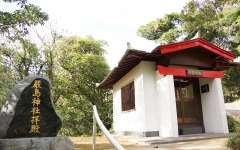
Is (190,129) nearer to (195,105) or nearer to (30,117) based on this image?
(195,105)

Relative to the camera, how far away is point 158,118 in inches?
278

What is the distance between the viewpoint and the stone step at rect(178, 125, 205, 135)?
6.91 m

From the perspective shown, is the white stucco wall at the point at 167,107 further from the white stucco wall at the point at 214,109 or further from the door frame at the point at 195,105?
the white stucco wall at the point at 214,109

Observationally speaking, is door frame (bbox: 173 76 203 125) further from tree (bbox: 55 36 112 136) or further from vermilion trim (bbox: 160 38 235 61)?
tree (bbox: 55 36 112 136)

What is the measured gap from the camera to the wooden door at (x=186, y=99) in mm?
7734

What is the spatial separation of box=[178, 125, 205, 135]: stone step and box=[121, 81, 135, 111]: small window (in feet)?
7.39

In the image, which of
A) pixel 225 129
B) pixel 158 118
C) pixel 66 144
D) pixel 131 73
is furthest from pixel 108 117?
pixel 66 144

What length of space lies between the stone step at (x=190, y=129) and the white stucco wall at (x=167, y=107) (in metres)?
0.77

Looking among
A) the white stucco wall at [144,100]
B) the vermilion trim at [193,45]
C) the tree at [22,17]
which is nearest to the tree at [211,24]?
the vermilion trim at [193,45]

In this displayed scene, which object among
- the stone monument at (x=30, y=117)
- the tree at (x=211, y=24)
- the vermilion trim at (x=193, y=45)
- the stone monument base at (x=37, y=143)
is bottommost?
the stone monument base at (x=37, y=143)

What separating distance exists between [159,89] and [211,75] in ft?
7.14

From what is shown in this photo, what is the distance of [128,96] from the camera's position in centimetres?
895

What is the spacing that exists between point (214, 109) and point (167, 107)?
230 cm

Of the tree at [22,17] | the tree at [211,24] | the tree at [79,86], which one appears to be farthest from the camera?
the tree at [79,86]
